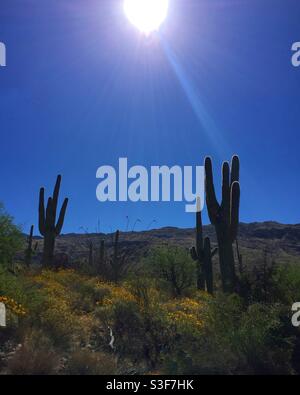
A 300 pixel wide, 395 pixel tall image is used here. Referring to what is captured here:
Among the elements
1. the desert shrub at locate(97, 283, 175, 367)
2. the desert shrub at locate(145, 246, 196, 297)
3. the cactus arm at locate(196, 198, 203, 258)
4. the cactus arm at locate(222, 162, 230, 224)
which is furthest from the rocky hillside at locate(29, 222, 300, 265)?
the desert shrub at locate(97, 283, 175, 367)

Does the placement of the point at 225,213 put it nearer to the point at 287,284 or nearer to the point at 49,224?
the point at 287,284

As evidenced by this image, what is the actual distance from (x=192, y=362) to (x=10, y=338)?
3748 mm

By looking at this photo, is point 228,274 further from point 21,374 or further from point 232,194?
point 21,374

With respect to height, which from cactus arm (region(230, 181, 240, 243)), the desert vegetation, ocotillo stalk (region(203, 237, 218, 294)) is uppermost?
cactus arm (region(230, 181, 240, 243))

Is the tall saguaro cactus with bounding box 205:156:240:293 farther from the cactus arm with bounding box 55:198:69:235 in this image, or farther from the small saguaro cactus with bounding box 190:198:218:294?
the cactus arm with bounding box 55:198:69:235

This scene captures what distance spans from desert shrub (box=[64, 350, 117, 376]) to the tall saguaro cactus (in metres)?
8.96

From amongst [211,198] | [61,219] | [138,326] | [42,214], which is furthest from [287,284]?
[42,214]

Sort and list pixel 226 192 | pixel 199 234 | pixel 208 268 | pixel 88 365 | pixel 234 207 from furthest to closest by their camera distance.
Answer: pixel 199 234 → pixel 208 268 → pixel 226 192 → pixel 234 207 → pixel 88 365

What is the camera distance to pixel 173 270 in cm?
2338

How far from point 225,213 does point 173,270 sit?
267 inches

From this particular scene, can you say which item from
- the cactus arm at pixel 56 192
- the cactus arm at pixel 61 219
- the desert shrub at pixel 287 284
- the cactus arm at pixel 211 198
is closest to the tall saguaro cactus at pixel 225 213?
the cactus arm at pixel 211 198

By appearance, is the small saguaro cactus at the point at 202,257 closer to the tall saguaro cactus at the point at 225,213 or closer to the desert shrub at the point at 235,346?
the tall saguaro cactus at the point at 225,213

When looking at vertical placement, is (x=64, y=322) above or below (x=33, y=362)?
above

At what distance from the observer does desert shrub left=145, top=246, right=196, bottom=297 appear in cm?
2279
